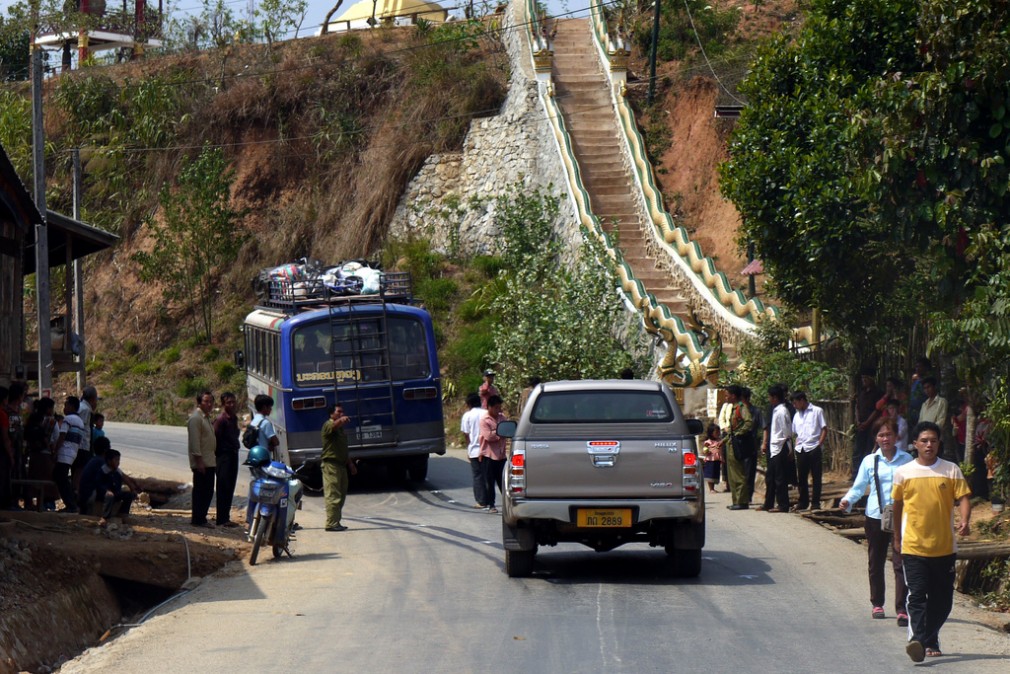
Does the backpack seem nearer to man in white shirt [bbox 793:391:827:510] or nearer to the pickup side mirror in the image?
the pickup side mirror

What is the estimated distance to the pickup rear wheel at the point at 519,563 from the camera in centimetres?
1218

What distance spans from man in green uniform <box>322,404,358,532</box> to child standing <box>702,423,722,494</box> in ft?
19.8

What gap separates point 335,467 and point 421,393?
4727mm

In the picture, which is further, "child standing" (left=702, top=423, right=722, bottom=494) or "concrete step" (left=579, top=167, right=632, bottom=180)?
"concrete step" (left=579, top=167, right=632, bottom=180)

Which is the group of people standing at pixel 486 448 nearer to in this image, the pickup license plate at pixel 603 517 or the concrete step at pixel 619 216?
the pickup license plate at pixel 603 517

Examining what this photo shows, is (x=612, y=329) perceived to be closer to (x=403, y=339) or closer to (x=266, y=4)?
(x=403, y=339)

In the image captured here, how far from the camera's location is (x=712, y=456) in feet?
63.9

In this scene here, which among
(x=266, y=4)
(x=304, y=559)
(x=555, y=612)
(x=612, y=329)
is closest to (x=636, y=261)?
(x=612, y=329)

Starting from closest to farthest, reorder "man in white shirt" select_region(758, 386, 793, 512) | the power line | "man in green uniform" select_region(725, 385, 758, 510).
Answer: "man in white shirt" select_region(758, 386, 793, 512)
"man in green uniform" select_region(725, 385, 758, 510)
the power line

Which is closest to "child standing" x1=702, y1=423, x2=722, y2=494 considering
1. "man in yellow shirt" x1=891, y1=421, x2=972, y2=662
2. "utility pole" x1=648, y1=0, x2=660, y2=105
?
"man in yellow shirt" x1=891, y1=421, x2=972, y2=662

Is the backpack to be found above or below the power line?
below

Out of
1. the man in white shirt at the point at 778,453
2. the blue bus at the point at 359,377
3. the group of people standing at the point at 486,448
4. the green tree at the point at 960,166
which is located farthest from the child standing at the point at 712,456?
the green tree at the point at 960,166

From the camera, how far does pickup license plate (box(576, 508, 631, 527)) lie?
1159 centimetres

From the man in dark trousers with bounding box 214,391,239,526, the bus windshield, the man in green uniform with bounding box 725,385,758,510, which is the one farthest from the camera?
the bus windshield
